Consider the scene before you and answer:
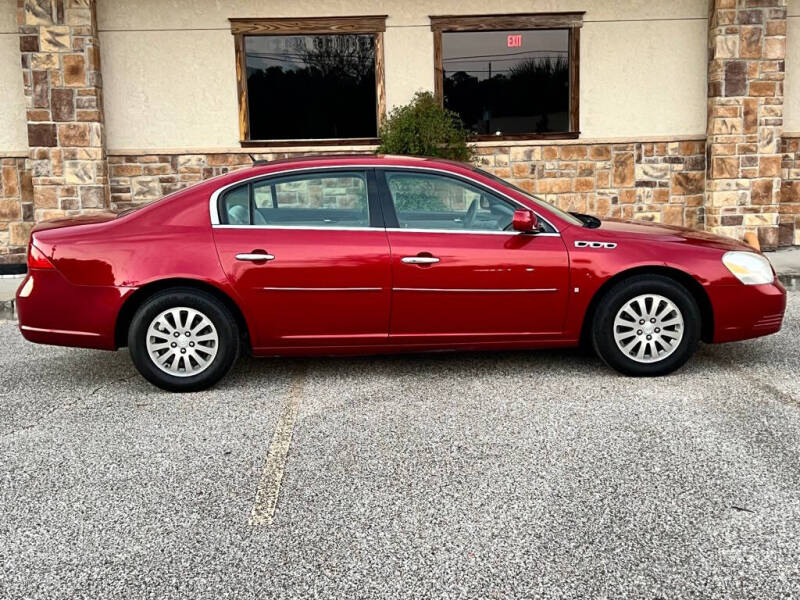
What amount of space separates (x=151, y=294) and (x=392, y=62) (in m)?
→ 7.15

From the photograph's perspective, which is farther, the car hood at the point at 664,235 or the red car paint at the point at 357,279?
the car hood at the point at 664,235

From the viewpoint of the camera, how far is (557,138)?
12.1 m

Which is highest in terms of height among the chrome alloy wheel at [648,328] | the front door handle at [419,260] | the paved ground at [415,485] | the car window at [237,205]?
the car window at [237,205]

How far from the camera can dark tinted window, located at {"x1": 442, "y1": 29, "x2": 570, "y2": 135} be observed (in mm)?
11984

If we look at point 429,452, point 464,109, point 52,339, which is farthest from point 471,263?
point 464,109

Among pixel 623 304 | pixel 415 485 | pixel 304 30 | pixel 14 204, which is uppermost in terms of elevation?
pixel 304 30

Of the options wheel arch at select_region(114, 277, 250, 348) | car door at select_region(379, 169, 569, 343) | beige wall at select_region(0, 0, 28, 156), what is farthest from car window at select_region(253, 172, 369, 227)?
beige wall at select_region(0, 0, 28, 156)

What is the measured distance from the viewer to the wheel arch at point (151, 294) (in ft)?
18.6

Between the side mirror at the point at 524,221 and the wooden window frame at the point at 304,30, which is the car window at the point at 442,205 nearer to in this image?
the side mirror at the point at 524,221

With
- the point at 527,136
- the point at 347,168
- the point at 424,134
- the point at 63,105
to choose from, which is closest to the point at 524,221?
the point at 347,168

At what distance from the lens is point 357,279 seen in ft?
18.8

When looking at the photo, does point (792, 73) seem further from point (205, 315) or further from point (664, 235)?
point (205, 315)

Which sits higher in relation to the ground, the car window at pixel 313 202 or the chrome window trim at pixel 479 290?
the car window at pixel 313 202

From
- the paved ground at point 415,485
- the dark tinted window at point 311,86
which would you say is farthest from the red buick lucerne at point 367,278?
the dark tinted window at point 311,86
